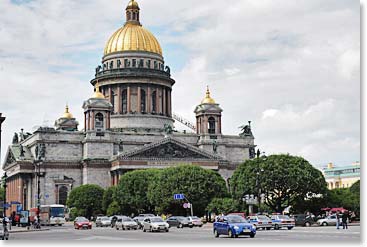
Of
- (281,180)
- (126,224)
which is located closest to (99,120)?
(281,180)

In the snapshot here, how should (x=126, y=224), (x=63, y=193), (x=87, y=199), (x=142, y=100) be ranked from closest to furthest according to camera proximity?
1. (x=126, y=224)
2. (x=87, y=199)
3. (x=63, y=193)
4. (x=142, y=100)

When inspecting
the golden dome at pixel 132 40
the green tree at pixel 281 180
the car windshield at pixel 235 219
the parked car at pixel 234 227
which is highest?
the golden dome at pixel 132 40

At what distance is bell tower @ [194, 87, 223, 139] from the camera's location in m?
127

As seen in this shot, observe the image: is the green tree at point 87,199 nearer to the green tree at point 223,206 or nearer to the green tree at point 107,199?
the green tree at point 107,199

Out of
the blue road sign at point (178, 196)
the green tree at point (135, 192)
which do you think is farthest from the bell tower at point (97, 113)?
the blue road sign at point (178, 196)

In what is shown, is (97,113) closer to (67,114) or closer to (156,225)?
(67,114)

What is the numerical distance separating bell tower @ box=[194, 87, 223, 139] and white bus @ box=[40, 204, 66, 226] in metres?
41.6

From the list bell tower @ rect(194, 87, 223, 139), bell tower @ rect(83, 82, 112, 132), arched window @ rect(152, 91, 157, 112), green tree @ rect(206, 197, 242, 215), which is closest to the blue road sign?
green tree @ rect(206, 197, 242, 215)

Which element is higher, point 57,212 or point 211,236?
point 57,212

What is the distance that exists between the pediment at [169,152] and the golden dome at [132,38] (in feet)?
75.6

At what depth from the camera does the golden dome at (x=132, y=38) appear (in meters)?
133

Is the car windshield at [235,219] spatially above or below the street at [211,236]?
above

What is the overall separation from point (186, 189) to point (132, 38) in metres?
50.5

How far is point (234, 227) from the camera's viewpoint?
41500 millimetres
